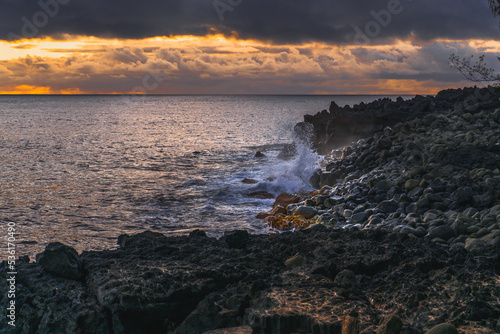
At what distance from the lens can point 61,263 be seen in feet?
21.6

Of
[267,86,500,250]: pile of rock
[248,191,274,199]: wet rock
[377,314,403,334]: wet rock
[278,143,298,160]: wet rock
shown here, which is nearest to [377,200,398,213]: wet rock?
[267,86,500,250]: pile of rock

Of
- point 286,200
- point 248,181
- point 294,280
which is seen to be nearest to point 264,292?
point 294,280

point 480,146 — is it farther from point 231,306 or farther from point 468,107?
point 231,306

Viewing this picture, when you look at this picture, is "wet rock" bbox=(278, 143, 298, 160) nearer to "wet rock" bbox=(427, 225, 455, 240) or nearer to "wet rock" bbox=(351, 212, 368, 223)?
"wet rock" bbox=(351, 212, 368, 223)

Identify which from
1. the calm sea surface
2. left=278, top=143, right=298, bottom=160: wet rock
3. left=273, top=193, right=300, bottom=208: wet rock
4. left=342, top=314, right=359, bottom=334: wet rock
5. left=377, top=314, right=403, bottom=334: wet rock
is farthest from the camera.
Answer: left=278, top=143, right=298, bottom=160: wet rock

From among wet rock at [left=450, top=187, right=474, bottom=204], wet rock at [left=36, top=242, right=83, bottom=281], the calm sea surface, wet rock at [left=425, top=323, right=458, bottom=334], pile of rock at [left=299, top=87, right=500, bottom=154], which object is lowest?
the calm sea surface

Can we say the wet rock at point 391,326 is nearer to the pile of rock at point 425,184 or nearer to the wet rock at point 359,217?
the pile of rock at point 425,184

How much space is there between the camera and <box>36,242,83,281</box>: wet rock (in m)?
6.57

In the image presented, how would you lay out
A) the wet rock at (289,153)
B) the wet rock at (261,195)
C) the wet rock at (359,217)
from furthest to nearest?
the wet rock at (289,153) < the wet rock at (261,195) < the wet rock at (359,217)

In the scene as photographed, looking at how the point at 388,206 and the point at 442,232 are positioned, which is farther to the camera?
the point at 388,206

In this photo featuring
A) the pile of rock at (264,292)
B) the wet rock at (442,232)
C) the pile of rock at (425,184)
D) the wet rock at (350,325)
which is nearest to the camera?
the wet rock at (350,325)

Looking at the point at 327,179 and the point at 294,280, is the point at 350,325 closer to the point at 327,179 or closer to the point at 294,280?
the point at 294,280

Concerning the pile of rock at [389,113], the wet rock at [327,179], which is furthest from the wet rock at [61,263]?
the pile of rock at [389,113]

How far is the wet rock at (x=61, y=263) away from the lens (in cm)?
657
